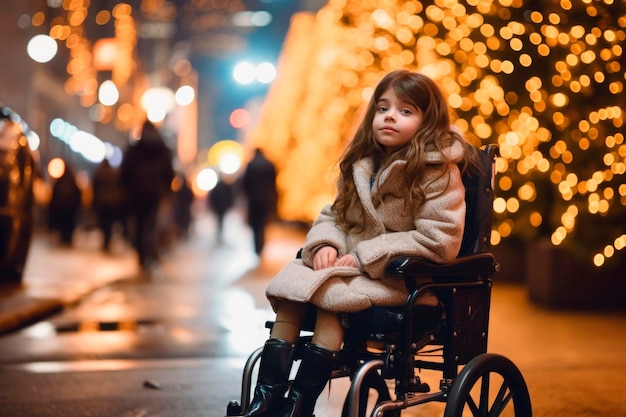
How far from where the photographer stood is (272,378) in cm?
378

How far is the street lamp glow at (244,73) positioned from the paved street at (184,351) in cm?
2018

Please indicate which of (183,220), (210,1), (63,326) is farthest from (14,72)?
(63,326)

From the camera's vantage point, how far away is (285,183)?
1111 inches

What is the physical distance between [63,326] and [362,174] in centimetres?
528

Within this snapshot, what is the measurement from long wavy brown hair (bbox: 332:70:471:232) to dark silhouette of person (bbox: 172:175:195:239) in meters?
22.7

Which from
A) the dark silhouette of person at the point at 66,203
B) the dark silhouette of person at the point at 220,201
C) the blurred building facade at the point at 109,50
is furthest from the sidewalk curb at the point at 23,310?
the blurred building facade at the point at 109,50

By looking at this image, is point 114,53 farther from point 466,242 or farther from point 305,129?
point 466,242

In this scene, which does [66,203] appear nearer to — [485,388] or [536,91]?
[536,91]

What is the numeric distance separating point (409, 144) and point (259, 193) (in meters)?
14.3

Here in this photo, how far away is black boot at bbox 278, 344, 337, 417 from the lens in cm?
371

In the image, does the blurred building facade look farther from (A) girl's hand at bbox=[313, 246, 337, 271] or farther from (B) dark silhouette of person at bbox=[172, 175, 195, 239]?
(A) girl's hand at bbox=[313, 246, 337, 271]

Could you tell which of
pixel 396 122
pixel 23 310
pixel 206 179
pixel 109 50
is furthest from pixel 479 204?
pixel 206 179

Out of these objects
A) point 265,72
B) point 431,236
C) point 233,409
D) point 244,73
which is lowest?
point 233,409

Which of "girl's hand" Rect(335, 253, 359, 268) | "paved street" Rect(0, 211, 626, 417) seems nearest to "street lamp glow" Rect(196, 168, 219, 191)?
"paved street" Rect(0, 211, 626, 417)
